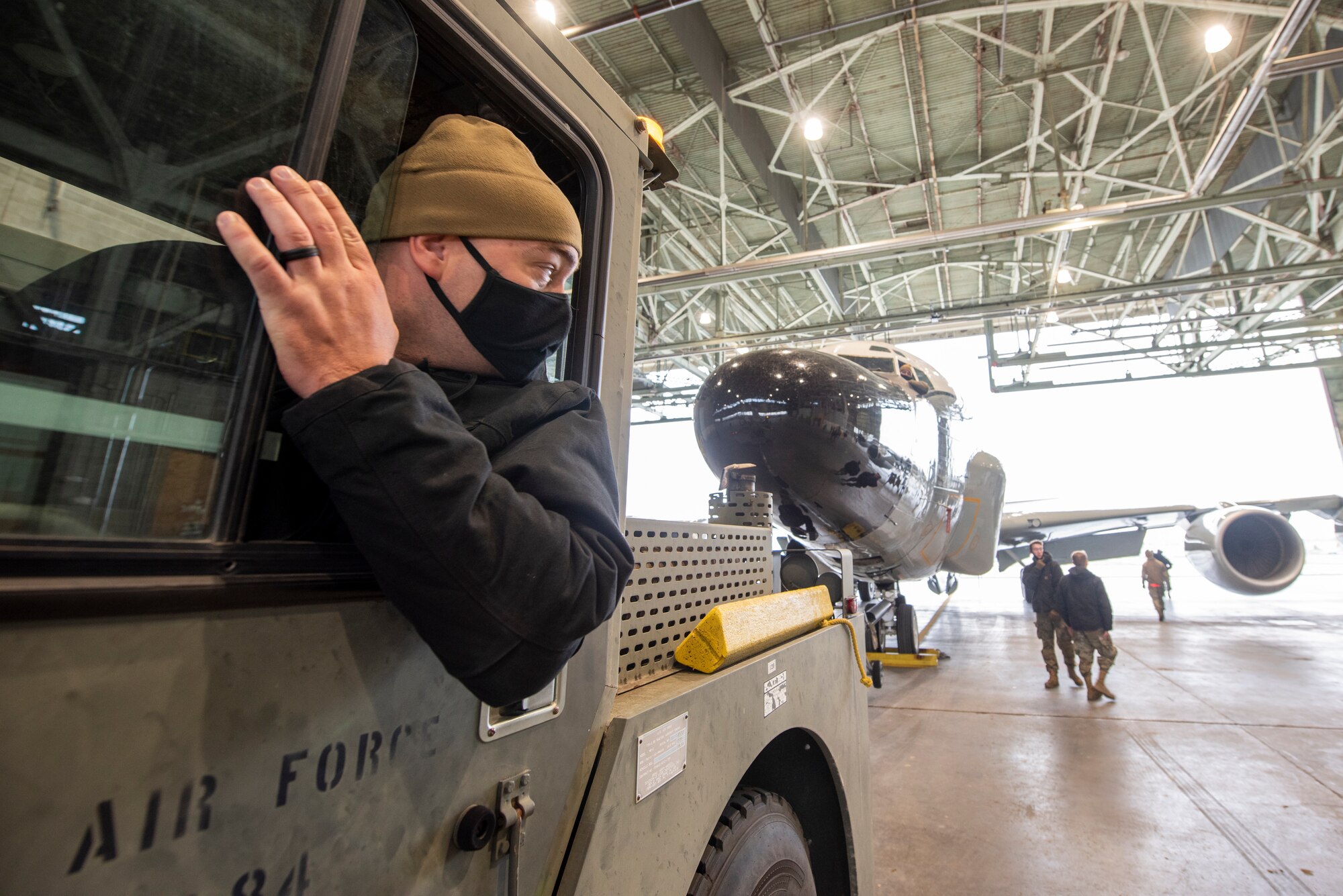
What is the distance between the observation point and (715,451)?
3725 mm

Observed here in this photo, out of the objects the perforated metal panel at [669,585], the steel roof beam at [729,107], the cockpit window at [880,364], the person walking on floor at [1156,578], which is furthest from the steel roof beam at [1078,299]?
the perforated metal panel at [669,585]

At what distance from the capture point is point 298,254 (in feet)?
1.91

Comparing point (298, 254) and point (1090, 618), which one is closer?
point (298, 254)

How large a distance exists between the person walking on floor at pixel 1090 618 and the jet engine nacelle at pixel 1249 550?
4421 mm

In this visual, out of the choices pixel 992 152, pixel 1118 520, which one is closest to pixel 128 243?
pixel 992 152

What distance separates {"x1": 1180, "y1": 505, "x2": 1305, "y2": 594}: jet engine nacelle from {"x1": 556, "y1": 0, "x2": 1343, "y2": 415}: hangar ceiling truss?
399 cm

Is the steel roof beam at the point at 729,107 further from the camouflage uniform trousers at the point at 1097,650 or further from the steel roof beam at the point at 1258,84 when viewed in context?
the camouflage uniform trousers at the point at 1097,650

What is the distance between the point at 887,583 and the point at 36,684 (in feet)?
24.9

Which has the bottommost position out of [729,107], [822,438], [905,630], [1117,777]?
[1117,777]

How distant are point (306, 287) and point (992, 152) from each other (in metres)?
12.0

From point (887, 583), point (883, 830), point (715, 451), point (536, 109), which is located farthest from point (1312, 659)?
point (536, 109)

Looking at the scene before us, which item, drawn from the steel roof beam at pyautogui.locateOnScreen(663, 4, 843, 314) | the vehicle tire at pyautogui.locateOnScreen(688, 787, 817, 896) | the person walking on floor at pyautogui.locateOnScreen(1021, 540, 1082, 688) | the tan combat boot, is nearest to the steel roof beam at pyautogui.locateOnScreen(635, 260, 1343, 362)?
the steel roof beam at pyautogui.locateOnScreen(663, 4, 843, 314)

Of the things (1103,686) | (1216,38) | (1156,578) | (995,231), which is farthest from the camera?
(1156,578)

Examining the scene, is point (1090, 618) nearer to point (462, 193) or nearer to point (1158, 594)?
Result: point (462, 193)
